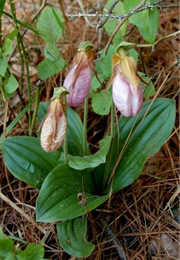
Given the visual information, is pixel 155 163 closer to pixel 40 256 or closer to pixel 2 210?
pixel 2 210

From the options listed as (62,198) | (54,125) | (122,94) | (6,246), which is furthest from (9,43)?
(6,246)

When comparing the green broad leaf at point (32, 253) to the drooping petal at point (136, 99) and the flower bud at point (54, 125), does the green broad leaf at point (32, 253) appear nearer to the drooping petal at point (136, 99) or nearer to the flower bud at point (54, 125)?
the flower bud at point (54, 125)

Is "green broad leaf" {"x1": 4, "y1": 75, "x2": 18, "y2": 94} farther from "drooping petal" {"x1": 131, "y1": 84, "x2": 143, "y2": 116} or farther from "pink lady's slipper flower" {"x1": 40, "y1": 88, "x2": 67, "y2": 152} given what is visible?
"drooping petal" {"x1": 131, "y1": 84, "x2": 143, "y2": 116}

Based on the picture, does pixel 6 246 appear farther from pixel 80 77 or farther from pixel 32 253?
pixel 80 77

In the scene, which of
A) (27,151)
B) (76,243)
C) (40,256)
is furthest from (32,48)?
(40,256)

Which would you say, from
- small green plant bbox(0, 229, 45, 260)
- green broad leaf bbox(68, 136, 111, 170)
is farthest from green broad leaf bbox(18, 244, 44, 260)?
green broad leaf bbox(68, 136, 111, 170)
